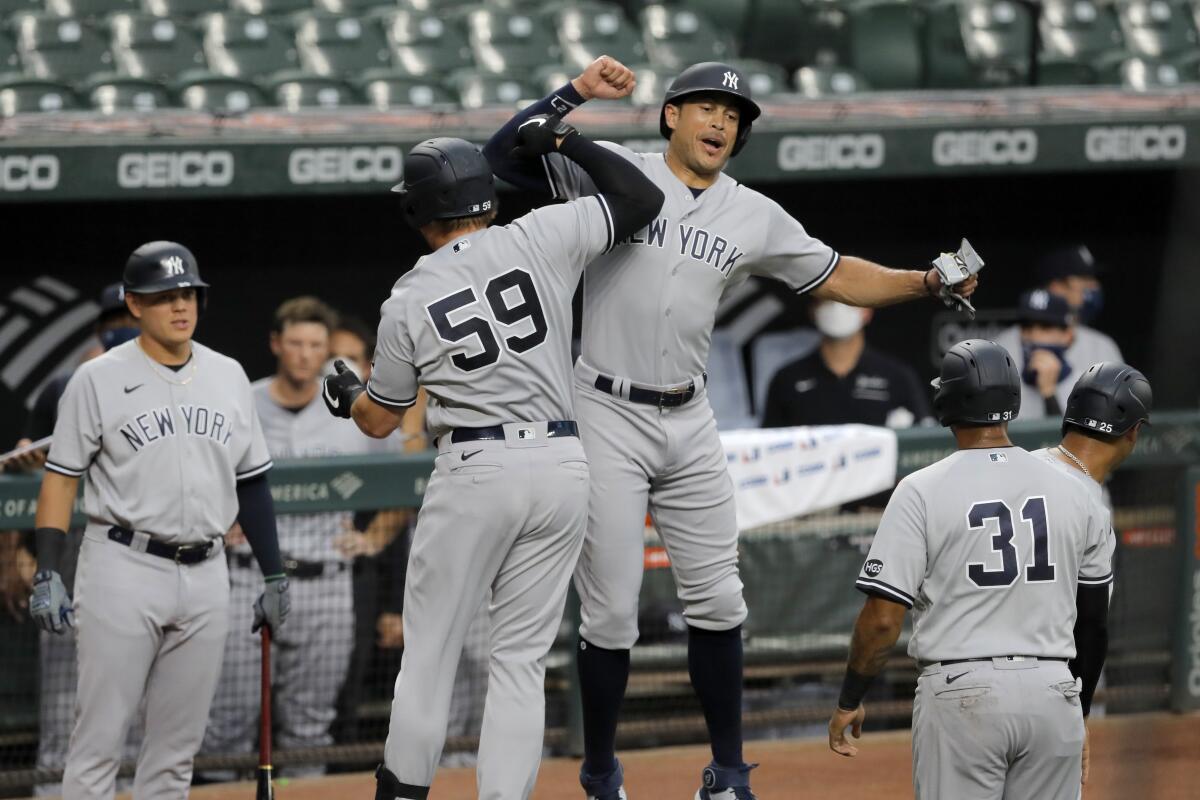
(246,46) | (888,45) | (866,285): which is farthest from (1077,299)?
(246,46)

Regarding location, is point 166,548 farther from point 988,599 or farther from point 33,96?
point 33,96

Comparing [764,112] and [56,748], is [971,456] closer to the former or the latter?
[56,748]

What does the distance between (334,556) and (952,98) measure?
3.81m

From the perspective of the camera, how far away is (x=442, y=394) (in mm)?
4078

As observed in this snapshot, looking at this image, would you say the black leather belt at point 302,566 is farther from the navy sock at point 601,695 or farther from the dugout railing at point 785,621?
the navy sock at point 601,695

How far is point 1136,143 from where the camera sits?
8.04 metres

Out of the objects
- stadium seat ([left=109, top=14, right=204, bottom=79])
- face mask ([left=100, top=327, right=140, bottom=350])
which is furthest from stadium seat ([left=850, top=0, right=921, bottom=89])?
face mask ([left=100, top=327, right=140, bottom=350])

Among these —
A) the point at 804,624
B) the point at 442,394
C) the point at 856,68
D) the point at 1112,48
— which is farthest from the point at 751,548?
the point at 1112,48

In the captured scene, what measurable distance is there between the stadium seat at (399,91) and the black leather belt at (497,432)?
456 cm

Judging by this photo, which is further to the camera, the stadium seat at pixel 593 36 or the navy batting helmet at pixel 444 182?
the stadium seat at pixel 593 36

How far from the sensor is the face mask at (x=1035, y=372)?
736 centimetres

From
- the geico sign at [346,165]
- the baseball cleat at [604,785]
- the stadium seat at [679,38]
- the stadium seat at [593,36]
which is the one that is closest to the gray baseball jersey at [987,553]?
the baseball cleat at [604,785]

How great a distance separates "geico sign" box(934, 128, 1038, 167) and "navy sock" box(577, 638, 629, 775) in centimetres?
405

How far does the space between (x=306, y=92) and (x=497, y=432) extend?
4.71m
